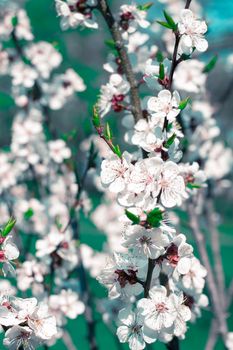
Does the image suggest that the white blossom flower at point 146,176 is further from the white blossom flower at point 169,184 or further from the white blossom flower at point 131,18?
the white blossom flower at point 131,18

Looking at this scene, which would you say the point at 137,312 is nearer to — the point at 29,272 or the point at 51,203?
the point at 29,272

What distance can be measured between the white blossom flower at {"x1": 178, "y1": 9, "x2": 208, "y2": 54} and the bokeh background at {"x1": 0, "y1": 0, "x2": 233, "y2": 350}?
38 cm

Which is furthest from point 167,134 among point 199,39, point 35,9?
point 35,9

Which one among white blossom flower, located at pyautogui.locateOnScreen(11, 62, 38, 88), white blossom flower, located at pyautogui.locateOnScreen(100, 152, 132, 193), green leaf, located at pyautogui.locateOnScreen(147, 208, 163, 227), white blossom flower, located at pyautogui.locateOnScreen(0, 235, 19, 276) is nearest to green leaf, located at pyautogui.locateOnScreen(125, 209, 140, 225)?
green leaf, located at pyautogui.locateOnScreen(147, 208, 163, 227)

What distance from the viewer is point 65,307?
150 cm

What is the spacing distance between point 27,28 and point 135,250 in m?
1.30

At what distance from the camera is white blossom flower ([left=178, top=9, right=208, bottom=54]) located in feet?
3.24

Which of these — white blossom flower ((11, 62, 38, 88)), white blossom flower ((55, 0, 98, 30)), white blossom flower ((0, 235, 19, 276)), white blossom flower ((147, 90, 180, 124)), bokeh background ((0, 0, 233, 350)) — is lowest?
bokeh background ((0, 0, 233, 350))

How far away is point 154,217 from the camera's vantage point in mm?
825

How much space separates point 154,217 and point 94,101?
190 centimetres

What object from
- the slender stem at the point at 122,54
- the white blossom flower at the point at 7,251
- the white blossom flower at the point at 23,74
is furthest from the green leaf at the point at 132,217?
the white blossom flower at the point at 23,74

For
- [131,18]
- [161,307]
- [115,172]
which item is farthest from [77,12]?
[161,307]

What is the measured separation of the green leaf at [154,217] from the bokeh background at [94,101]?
68 cm

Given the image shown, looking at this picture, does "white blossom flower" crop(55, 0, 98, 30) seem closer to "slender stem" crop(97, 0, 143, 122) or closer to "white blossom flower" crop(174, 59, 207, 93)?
"slender stem" crop(97, 0, 143, 122)
